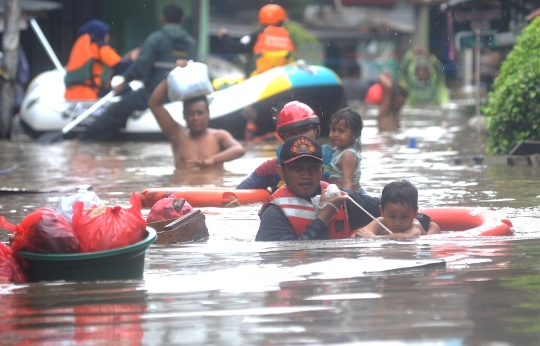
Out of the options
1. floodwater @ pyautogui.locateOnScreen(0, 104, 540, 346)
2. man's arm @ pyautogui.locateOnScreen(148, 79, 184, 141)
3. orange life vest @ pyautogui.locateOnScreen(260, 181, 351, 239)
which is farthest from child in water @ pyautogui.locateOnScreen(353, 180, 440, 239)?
man's arm @ pyautogui.locateOnScreen(148, 79, 184, 141)

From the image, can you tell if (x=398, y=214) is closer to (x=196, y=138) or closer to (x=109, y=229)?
(x=109, y=229)

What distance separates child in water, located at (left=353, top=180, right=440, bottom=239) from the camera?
5.74 m

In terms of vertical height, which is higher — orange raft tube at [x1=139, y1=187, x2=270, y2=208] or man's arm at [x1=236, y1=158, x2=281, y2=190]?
man's arm at [x1=236, y1=158, x2=281, y2=190]

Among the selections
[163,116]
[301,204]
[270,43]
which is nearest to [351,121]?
[301,204]

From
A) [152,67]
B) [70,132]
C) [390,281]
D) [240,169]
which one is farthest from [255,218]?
[70,132]

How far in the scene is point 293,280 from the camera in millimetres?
4562

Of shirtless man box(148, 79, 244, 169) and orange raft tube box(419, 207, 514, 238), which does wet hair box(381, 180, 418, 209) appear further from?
shirtless man box(148, 79, 244, 169)

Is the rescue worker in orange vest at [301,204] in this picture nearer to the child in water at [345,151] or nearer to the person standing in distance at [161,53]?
the child in water at [345,151]

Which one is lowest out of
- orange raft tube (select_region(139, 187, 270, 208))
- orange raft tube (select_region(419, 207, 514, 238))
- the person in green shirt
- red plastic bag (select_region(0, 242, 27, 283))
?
the person in green shirt

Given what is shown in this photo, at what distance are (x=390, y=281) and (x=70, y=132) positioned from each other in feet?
36.9

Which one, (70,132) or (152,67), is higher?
(152,67)

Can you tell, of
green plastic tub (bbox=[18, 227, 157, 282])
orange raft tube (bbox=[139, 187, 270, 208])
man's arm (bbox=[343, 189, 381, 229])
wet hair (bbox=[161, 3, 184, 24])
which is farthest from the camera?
wet hair (bbox=[161, 3, 184, 24])

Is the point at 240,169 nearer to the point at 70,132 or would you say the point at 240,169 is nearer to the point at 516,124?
the point at 516,124

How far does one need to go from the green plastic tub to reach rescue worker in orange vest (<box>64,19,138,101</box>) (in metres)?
10.8
